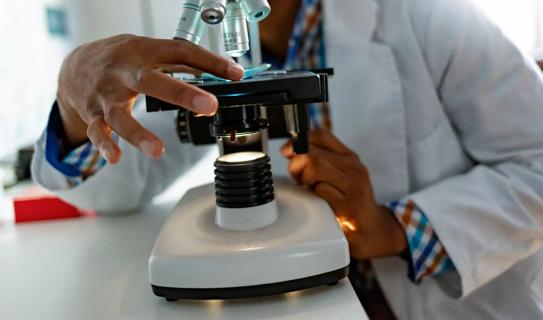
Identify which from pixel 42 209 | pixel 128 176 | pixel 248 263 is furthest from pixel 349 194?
pixel 42 209

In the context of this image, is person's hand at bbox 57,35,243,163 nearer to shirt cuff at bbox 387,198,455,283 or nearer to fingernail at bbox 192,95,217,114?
fingernail at bbox 192,95,217,114

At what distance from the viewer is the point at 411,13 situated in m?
0.96

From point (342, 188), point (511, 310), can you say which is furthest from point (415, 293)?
point (342, 188)

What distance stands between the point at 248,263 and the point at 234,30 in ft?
0.82

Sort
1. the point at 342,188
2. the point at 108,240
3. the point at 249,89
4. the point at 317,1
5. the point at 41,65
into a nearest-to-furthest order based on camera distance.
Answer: the point at 249,89, the point at 342,188, the point at 108,240, the point at 317,1, the point at 41,65

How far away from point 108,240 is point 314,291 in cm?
45

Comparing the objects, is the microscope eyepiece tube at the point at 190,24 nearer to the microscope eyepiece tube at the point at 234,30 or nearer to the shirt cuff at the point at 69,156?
the microscope eyepiece tube at the point at 234,30

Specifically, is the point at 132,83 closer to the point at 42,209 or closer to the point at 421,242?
the point at 421,242

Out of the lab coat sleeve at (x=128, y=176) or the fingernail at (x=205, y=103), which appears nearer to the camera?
the fingernail at (x=205, y=103)

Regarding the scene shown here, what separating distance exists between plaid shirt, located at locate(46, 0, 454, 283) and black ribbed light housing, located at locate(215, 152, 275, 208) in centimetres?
28

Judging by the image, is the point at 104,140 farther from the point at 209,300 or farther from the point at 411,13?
the point at 411,13

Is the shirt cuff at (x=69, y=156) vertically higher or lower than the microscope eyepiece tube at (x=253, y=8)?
lower

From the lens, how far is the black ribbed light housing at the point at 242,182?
60 centimetres

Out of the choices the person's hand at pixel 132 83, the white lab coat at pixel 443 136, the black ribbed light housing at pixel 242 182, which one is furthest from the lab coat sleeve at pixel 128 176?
the black ribbed light housing at pixel 242 182
